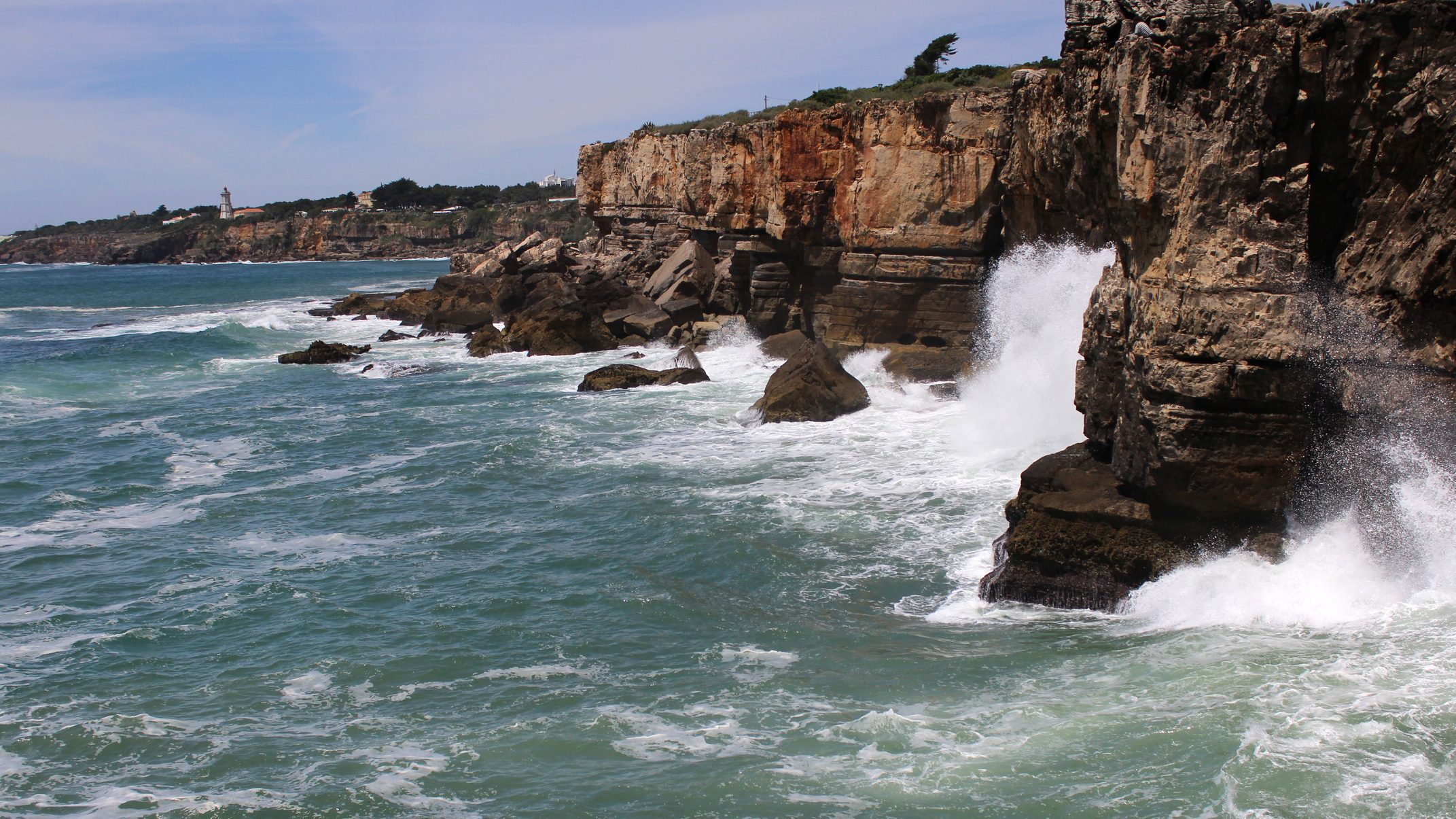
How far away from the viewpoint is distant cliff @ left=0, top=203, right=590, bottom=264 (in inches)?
5074

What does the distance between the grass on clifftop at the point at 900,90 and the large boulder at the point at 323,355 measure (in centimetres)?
1354

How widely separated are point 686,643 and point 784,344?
62.1 ft

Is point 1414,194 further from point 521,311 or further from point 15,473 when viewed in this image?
point 521,311

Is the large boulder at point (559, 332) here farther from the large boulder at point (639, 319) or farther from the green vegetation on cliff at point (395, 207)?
the green vegetation on cliff at point (395, 207)

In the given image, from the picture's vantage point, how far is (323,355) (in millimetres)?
36000

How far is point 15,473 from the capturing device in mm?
20656

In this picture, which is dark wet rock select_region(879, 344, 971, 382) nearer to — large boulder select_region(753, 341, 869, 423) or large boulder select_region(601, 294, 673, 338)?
large boulder select_region(753, 341, 869, 423)

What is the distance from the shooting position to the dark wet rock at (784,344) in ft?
96.4

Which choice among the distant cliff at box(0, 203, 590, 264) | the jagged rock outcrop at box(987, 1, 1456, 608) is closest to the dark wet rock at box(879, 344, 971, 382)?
the jagged rock outcrop at box(987, 1, 1456, 608)

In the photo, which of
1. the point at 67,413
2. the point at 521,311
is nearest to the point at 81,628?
the point at 67,413

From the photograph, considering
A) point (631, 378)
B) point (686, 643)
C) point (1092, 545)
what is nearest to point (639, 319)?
point (631, 378)

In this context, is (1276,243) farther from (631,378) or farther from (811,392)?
(631,378)

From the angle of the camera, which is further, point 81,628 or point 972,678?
point 81,628

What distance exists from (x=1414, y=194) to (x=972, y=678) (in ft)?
19.3
